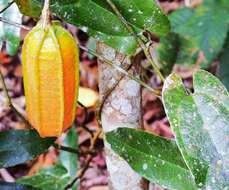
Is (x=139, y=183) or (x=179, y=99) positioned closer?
(x=179, y=99)

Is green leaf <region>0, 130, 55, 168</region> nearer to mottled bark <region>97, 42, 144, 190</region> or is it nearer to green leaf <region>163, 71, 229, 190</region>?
mottled bark <region>97, 42, 144, 190</region>

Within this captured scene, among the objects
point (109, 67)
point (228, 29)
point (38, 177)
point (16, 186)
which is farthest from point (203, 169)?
point (228, 29)

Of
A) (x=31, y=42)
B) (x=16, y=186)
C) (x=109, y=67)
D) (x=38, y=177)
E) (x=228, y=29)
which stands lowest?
(x=38, y=177)

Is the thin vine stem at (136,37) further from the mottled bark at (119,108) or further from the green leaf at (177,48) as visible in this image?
the green leaf at (177,48)

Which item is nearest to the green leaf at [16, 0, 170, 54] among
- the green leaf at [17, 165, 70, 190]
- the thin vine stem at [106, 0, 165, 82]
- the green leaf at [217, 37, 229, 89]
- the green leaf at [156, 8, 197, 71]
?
the thin vine stem at [106, 0, 165, 82]

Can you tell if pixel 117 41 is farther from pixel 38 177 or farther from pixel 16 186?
pixel 38 177


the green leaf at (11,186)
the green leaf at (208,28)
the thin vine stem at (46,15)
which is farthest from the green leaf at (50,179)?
the thin vine stem at (46,15)

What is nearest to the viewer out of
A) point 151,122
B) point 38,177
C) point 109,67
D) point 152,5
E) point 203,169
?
point 203,169

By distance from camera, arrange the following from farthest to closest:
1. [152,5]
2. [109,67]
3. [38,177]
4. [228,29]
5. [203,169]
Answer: [228,29], [38,177], [109,67], [152,5], [203,169]

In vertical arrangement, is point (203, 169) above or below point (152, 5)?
below
